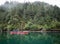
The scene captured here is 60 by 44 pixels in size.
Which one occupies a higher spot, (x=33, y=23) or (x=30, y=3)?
(x=30, y=3)

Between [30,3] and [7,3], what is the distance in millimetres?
3959

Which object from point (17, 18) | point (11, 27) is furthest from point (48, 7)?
point (11, 27)

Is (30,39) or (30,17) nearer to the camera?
(30,39)

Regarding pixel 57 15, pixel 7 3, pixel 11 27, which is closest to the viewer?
pixel 11 27

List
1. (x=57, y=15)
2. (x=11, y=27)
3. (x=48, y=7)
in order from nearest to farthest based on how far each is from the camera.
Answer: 1. (x=11, y=27)
2. (x=57, y=15)
3. (x=48, y=7)

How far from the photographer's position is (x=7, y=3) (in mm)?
26281

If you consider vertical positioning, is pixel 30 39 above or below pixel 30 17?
below

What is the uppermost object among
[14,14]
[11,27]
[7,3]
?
[7,3]

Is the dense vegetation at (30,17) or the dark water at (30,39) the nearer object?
the dark water at (30,39)

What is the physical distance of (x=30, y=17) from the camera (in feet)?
Answer: 72.5

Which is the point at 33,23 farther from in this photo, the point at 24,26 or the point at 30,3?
the point at 30,3

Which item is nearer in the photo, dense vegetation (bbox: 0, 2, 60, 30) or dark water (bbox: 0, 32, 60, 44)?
dark water (bbox: 0, 32, 60, 44)

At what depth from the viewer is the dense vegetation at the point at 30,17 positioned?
66.8ft

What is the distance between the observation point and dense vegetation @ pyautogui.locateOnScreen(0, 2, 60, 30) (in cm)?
2038
